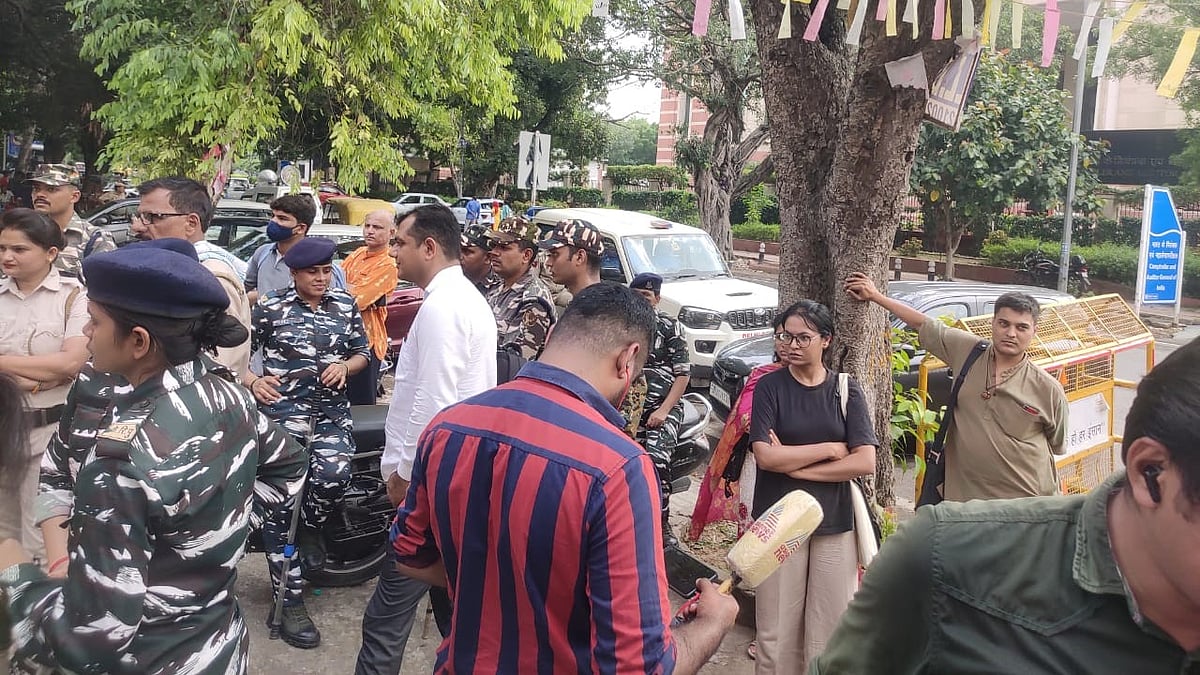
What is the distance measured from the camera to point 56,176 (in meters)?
4.77

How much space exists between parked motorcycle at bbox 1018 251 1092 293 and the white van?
45.4 feet

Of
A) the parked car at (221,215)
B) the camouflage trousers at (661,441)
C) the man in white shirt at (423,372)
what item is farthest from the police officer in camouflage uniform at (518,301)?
the parked car at (221,215)

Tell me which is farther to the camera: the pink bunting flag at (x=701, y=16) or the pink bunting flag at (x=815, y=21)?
the pink bunting flag at (x=701, y=16)

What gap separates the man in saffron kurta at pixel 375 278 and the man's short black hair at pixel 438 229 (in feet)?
5.94


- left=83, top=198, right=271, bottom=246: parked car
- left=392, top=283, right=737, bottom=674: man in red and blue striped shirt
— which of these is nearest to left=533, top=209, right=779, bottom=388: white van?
left=83, top=198, right=271, bottom=246: parked car

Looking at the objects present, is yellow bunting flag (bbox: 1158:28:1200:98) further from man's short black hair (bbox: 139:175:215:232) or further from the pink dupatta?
man's short black hair (bbox: 139:175:215:232)

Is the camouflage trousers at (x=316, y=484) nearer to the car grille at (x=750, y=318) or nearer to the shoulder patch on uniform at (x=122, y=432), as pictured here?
the shoulder patch on uniform at (x=122, y=432)

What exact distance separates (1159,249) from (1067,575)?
14230 mm

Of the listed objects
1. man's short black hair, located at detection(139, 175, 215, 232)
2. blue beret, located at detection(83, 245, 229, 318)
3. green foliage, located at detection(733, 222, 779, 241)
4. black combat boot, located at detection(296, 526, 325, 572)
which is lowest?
black combat boot, located at detection(296, 526, 325, 572)

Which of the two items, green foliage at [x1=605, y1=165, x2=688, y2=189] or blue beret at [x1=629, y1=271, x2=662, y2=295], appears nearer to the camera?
blue beret at [x1=629, y1=271, x2=662, y2=295]

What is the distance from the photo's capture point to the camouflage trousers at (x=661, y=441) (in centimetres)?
495

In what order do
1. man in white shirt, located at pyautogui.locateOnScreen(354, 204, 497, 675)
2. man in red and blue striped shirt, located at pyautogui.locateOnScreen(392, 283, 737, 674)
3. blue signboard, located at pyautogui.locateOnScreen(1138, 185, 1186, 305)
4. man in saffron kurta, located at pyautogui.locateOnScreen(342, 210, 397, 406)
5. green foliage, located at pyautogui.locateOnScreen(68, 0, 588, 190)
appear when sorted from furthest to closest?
blue signboard, located at pyautogui.locateOnScreen(1138, 185, 1186, 305)
green foliage, located at pyautogui.locateOnScreen(68, 0, 588, 190)
man in saffron kurta, located at pyautogui.locateOnScreen(342, 210, 397, 406)
man in white shirt, located at pyautogui.locateOnScreen(354, 204, 497, 675)
man in red and blue striped shirt, located at pyautogui.locateOnScreen(392, 283, 737, 674)

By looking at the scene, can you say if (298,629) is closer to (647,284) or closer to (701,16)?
(647,284)

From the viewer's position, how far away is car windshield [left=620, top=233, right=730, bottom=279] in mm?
10562
